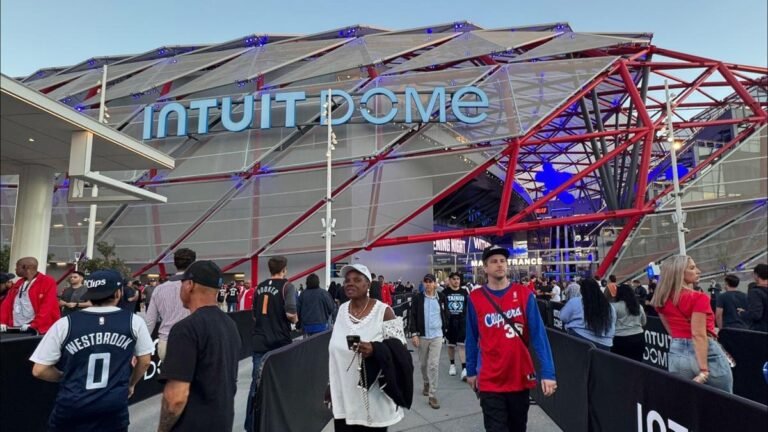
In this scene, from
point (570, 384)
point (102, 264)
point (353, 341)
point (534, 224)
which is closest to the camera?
point (353, 341)

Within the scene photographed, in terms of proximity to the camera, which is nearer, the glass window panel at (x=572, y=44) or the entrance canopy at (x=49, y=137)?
the entrance canopy at (x=49, y=137)

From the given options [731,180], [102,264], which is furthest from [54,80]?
[731,180]

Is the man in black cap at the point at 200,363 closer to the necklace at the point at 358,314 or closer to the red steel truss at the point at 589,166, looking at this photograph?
the necklace at the point at 358,314

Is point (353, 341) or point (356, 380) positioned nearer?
point (353, 341)

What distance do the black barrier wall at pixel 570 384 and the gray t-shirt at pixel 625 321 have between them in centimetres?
103

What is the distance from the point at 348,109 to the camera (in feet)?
78.4

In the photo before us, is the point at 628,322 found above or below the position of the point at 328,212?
below

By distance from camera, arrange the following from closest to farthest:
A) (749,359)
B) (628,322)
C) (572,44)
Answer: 1. (628,322)
2. (749,359)
3. (572,44)

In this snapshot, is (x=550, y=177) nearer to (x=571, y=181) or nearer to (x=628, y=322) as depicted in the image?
(x=571, y=181)

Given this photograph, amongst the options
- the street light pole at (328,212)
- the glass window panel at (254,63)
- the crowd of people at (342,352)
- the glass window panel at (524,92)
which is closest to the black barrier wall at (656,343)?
the crowd of people at (342,352)

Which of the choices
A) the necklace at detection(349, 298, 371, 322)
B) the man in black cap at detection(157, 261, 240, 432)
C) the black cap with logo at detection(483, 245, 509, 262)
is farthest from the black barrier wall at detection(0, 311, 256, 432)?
the black cap with logo at detection(483, 245, 509, 262)

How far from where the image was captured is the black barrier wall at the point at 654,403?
2518 mm

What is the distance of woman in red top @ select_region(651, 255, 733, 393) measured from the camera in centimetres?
395

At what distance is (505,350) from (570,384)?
227 centimetres
